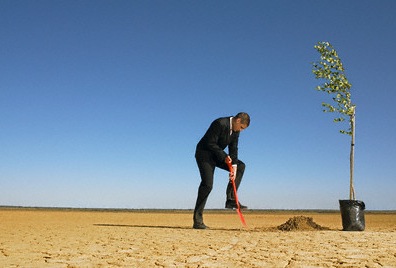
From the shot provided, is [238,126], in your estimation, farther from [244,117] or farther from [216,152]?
[216,152]

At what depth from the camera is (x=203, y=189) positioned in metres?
9.42

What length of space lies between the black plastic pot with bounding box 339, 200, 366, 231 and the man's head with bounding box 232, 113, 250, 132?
8.57ft

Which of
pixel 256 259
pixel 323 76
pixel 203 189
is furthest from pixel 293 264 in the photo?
pixel 323 76

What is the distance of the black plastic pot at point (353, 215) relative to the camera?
31.4ft

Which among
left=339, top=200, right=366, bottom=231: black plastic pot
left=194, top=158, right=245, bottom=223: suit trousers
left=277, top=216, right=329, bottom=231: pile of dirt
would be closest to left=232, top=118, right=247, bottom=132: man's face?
left=194, top=158, right=245, bottom=223: suit trousers

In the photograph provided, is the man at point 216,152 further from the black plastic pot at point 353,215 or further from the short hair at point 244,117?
the black plastic pot at point 353,215

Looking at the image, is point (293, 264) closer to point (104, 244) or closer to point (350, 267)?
point (350, 267)

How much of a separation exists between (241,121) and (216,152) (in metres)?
0.73

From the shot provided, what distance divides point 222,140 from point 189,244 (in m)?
3.19

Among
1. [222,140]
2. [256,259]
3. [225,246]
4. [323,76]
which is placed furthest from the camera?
[323,76]

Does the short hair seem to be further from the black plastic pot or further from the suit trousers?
the black plastic pot

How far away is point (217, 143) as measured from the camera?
9.48 m

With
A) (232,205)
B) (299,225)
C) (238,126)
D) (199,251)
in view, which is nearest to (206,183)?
(232,205)

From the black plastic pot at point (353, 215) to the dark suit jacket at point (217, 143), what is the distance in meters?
2.37
